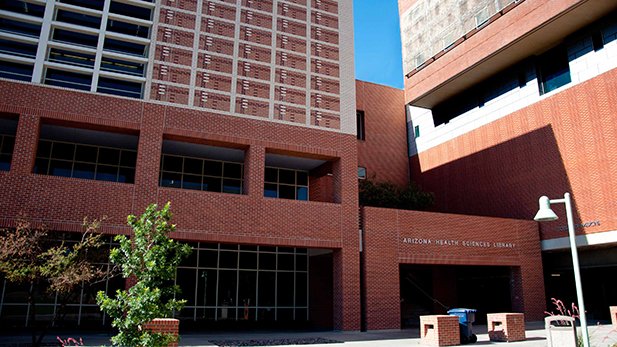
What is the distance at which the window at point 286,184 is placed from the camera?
25763 mm

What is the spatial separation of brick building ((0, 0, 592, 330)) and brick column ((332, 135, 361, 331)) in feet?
0.22

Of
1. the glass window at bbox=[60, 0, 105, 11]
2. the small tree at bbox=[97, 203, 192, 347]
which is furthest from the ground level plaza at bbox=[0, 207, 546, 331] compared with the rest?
the small tree at bbox=[97, 203, 192, 347]

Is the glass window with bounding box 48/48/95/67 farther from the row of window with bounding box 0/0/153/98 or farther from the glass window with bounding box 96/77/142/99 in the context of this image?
the glass window with bounding box 96/77/142/99

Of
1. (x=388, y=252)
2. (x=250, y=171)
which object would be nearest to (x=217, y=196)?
(x=250, y=171)

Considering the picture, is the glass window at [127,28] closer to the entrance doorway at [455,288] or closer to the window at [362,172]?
the window at [362,172]

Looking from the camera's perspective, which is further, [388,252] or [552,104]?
[552,104]

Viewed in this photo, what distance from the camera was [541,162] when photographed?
26.0 m

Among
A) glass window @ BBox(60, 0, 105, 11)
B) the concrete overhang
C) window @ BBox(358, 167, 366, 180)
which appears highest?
the concrete overhang

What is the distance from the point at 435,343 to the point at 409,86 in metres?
21.8

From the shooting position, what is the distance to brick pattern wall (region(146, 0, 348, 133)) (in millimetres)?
20734

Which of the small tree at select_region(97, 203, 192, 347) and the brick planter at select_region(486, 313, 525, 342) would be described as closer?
the small tree at select_region(97, 203, 192, 347)

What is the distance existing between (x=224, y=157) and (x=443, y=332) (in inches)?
533

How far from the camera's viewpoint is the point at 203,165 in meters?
24.5

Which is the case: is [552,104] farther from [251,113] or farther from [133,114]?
[133,114]
